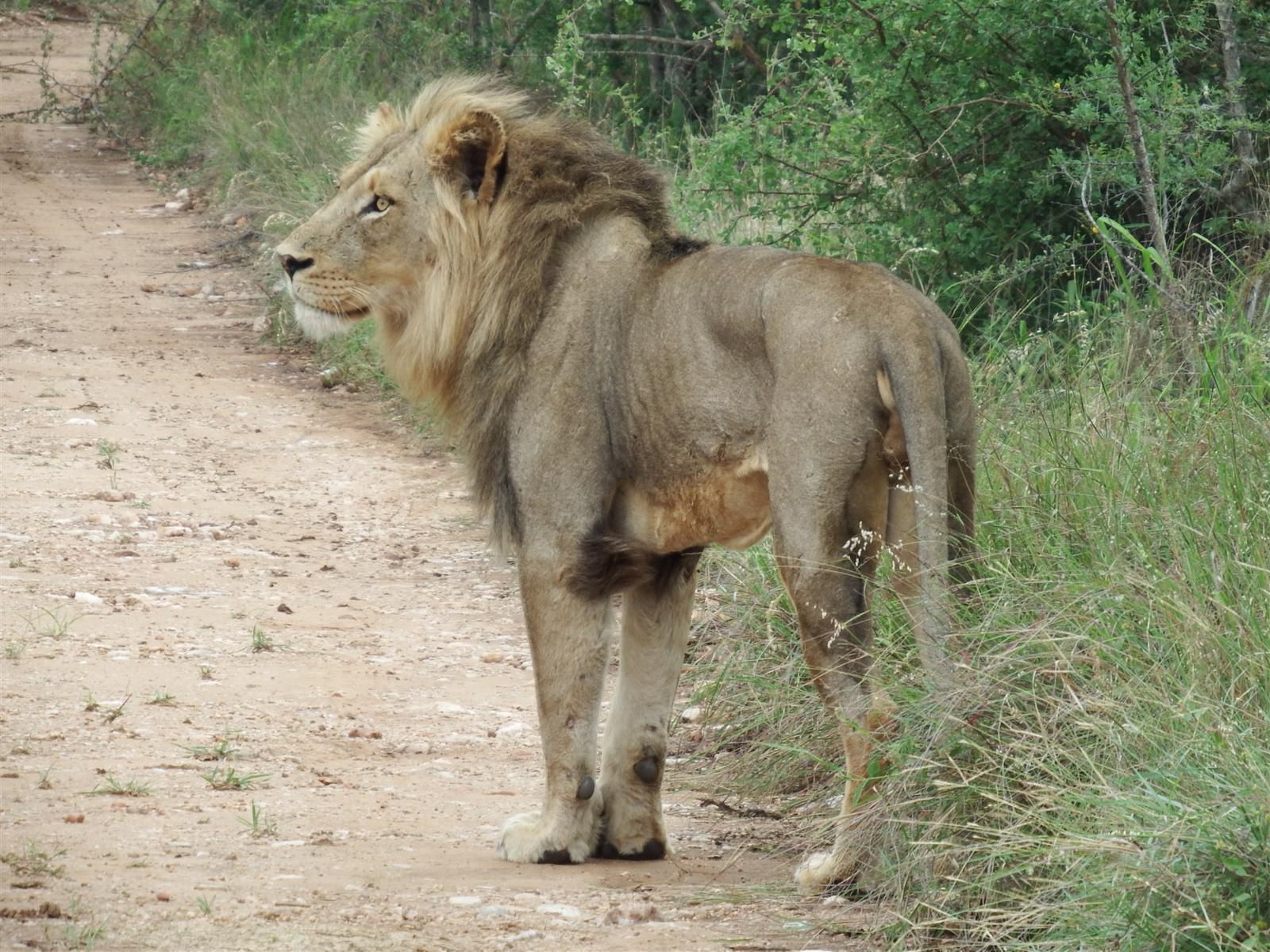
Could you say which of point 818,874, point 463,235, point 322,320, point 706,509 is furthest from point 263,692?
point 818,874

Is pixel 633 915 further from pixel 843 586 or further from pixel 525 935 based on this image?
pixel 843 586

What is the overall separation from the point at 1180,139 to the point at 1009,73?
0.71 meters

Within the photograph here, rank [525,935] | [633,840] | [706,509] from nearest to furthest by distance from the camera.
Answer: [525,935] → [706,509] → [633,840]

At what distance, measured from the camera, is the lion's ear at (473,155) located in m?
4.79

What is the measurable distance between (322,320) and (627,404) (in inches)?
39.8

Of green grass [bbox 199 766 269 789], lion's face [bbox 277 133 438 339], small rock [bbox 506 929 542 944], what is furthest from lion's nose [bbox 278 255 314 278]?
small rock [bbox 506 929 542 944]

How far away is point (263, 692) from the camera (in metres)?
5.82

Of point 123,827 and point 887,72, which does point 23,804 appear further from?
point 887,72

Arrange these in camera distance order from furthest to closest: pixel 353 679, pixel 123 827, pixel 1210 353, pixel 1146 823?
1. pixel 353 679
2. pixel 1210 353
3. pixel 123 827
4. pixel 1146 823

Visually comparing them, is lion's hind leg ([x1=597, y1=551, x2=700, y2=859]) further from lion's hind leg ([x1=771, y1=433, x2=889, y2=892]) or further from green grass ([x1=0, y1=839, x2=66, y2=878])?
green grass ([x1=0, y1=839, x2=66, y2=878])

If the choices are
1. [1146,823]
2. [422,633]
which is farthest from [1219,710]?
[422,633]

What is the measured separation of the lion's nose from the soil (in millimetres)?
949

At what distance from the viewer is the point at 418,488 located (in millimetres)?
8648

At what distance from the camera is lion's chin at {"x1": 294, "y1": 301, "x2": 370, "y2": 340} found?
4941 millimetres
